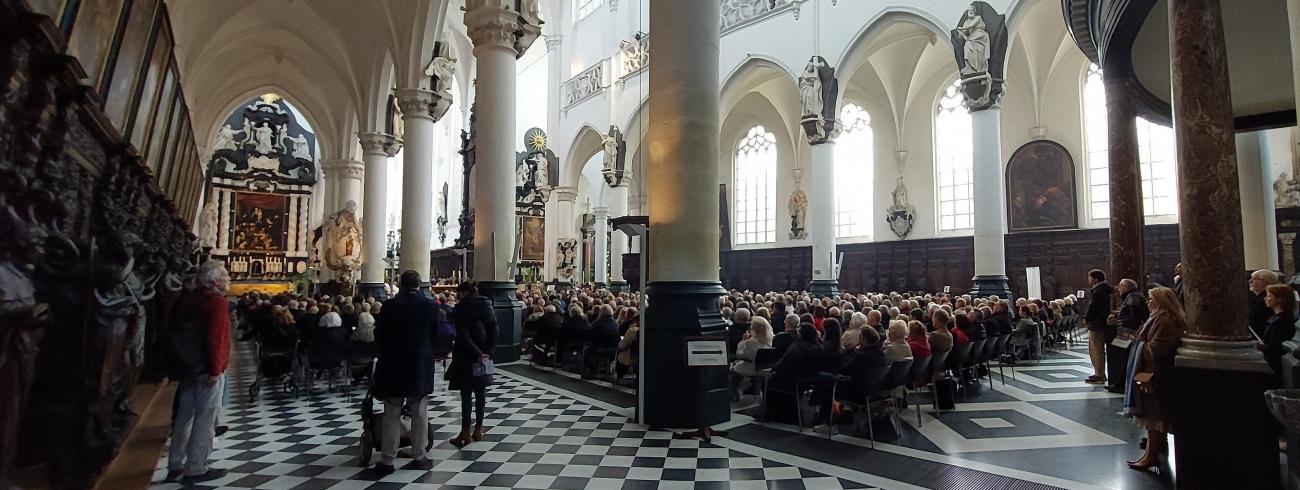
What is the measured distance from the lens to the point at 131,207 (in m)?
6.38

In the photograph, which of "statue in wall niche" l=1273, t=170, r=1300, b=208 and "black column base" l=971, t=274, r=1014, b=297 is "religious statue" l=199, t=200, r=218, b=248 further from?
"statue in wall niche" l=1273, t=170, r=1300, b=208

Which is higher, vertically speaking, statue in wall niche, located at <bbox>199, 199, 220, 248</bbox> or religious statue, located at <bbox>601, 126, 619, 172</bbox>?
religious statue, located at <bbox>601, 126, 619, 172</bbox>

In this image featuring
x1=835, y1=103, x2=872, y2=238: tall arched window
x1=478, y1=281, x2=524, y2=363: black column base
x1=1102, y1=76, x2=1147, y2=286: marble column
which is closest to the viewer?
x1=1102, y1=76, x2=1147, y2=286: marble column

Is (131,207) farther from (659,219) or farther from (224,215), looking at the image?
(224,215)

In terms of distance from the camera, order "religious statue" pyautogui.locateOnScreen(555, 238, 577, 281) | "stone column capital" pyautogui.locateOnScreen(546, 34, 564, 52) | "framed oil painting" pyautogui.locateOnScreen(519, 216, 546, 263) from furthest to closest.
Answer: "stone column capital" pyautogui.locateOnScreen(546, 34, 564, 52) → "religious statue" pyautogui.locateOnScreen(555, 238, 577, 281) → "framed oil painting" pyautogui.locateOnScreen(519, 216, 546, 263)

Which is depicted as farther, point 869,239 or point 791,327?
point 869,239

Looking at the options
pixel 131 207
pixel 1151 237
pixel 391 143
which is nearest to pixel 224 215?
pixel 391 143

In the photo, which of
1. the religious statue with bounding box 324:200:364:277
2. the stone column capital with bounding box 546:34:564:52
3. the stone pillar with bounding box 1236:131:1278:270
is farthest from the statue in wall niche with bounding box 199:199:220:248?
the stone pillar with bounding box 1236:131:1278:270

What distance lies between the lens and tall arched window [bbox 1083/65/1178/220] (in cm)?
1603

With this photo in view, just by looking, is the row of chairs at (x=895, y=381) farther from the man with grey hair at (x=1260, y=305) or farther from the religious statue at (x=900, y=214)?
the religious statue at (x=900, y=214)

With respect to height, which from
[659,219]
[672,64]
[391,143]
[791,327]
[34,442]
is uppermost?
[391,143]

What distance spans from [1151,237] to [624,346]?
52.0ft

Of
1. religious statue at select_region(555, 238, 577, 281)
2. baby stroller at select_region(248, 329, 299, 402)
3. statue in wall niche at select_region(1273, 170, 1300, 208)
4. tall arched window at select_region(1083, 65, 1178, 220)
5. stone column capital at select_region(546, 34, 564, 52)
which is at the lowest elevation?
baby stroller at select_region(248, 329, 299, 402)

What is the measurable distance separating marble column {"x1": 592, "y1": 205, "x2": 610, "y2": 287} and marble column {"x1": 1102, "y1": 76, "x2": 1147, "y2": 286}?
16.8m
